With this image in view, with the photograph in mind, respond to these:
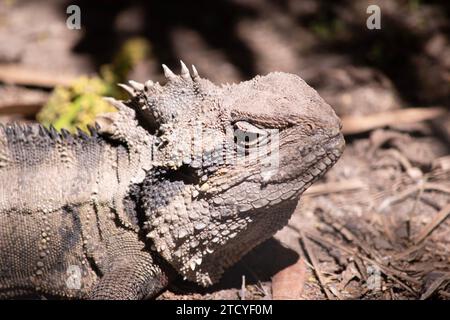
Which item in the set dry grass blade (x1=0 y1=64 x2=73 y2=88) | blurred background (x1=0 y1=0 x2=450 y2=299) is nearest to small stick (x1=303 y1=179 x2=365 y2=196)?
blurred background (x1=0 y1=0 x2=450 y2=299)

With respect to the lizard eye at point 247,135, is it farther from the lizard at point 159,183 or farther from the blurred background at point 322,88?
the blurred background at point 322,88

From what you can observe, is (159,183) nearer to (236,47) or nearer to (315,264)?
(315,264)

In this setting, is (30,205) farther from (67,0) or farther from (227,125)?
(67,0)

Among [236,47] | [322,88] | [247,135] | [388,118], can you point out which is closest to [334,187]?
[388,118]

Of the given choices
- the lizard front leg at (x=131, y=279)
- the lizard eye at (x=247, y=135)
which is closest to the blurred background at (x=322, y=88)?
the lizard front leg at (x=131, y=279)

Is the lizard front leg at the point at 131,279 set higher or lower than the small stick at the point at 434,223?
lower

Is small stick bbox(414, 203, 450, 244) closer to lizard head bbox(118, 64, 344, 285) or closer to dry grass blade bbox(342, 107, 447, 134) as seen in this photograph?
dry grass blade bbox(342, 107, 447, 134)

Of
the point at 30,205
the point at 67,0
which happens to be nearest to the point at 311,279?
the point at 30,205
